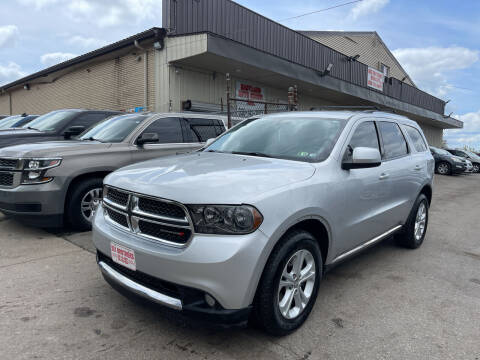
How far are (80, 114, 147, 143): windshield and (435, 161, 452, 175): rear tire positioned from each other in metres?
19.3

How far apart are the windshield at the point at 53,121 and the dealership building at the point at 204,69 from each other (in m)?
3.91

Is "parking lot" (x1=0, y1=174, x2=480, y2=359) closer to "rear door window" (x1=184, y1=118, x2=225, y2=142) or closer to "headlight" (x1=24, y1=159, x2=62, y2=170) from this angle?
"headlight" (x1=24, y1=159, x2=62, y2=170)

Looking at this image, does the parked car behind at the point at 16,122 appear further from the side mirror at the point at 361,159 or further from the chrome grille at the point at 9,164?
the side mirror at the point at 361,159

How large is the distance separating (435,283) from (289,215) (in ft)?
7.75

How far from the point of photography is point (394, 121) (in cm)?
455

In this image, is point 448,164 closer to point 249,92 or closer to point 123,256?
point 249,92

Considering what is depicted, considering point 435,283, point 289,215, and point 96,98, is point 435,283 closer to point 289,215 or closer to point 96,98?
point 289,215

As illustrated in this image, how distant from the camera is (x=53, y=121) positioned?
7.28 meters

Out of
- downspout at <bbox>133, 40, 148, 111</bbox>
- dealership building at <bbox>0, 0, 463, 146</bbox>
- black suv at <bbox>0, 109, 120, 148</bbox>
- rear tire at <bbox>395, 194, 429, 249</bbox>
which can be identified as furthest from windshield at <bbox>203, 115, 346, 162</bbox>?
downspout at <bbox>133, 40, 148, 111</bbox>

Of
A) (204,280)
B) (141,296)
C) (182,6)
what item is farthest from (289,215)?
(182,6)

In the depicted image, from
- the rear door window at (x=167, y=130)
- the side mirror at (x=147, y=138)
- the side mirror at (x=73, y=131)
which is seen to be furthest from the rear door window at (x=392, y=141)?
the side mirror at (x=73, y=131)

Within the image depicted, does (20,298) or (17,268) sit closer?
(20,298)

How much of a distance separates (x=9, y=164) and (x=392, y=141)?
4872mm

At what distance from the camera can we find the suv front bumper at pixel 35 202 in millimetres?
4496
